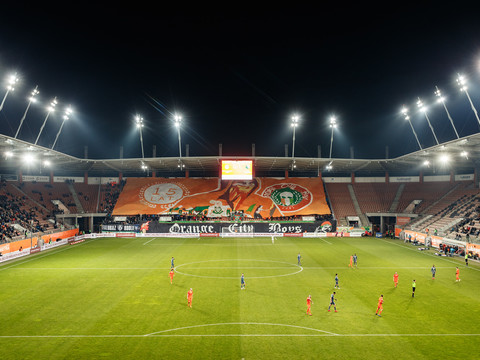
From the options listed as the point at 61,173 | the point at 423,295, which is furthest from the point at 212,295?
the point at 61,173

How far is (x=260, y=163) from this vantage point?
211 feet

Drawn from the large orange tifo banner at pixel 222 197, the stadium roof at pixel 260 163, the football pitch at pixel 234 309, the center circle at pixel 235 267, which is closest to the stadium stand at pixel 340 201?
the large orange tifo banner at pixel 222 197

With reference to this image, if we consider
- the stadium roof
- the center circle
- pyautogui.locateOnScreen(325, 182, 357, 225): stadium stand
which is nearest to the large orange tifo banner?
pyautogui.locateOnScreen(325, 182, 357, 225): stadium stand

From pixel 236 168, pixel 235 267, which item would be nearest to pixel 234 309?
pixel 235 267

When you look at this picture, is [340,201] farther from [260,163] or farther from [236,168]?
[236,168]

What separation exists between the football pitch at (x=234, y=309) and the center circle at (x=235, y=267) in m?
0.10

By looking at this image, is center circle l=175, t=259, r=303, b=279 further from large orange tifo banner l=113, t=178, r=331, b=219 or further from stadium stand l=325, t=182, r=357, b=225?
stadium stand l=325, t=182, r=357, b=225

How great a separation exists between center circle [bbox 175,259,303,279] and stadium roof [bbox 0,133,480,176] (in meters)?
27.2

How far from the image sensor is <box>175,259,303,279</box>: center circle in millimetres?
28934

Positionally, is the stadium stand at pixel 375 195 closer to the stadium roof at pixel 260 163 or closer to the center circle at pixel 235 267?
the stadium roof at pixel 260 163

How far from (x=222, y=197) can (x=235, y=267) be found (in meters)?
35.2

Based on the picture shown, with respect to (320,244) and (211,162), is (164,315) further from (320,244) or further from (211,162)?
(211,162)

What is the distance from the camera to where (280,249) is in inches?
1689

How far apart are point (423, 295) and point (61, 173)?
69067mm
